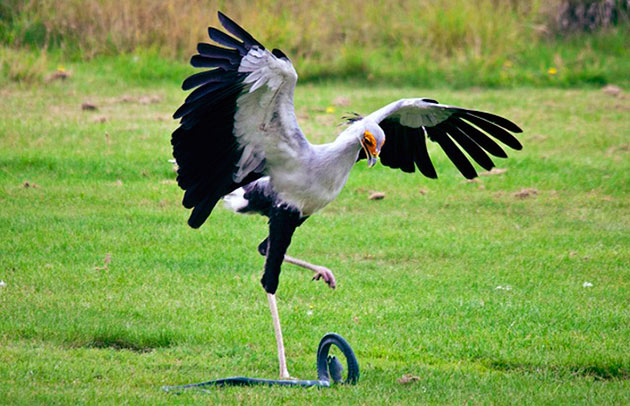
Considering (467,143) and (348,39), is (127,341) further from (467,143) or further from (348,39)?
(348,39)

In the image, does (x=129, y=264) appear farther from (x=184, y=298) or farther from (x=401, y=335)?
(x=401, y=335)

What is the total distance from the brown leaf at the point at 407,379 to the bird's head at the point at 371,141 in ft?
4.51

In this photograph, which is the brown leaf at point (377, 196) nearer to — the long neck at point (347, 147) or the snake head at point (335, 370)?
the long neck at point (347, 147)

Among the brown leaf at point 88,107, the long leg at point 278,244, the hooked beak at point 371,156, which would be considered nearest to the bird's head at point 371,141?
the hooked beak at point 371,156

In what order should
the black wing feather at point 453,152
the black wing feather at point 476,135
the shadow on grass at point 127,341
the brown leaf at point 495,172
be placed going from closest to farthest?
the shadow on grass at point 127,341 < the black wing feather at point 476,135 < the black wing feather at point 453,152 < the brown leaf at point 495,172

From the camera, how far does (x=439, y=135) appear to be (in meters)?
7.31

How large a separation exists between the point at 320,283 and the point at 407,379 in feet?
7.19

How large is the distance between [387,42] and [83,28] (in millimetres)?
5281

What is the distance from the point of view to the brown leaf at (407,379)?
599 centimetres

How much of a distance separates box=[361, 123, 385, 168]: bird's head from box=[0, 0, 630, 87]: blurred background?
379 inches

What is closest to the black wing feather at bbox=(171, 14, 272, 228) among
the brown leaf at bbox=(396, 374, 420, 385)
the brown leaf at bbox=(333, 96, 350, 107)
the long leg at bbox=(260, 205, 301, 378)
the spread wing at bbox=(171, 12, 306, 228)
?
the spread wing at bbox=(171, 12, 306, 228)

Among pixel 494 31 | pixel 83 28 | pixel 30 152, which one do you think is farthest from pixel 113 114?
pixel 494 31

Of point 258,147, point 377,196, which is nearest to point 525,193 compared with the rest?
point 377,196

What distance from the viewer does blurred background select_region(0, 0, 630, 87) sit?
1568cm
